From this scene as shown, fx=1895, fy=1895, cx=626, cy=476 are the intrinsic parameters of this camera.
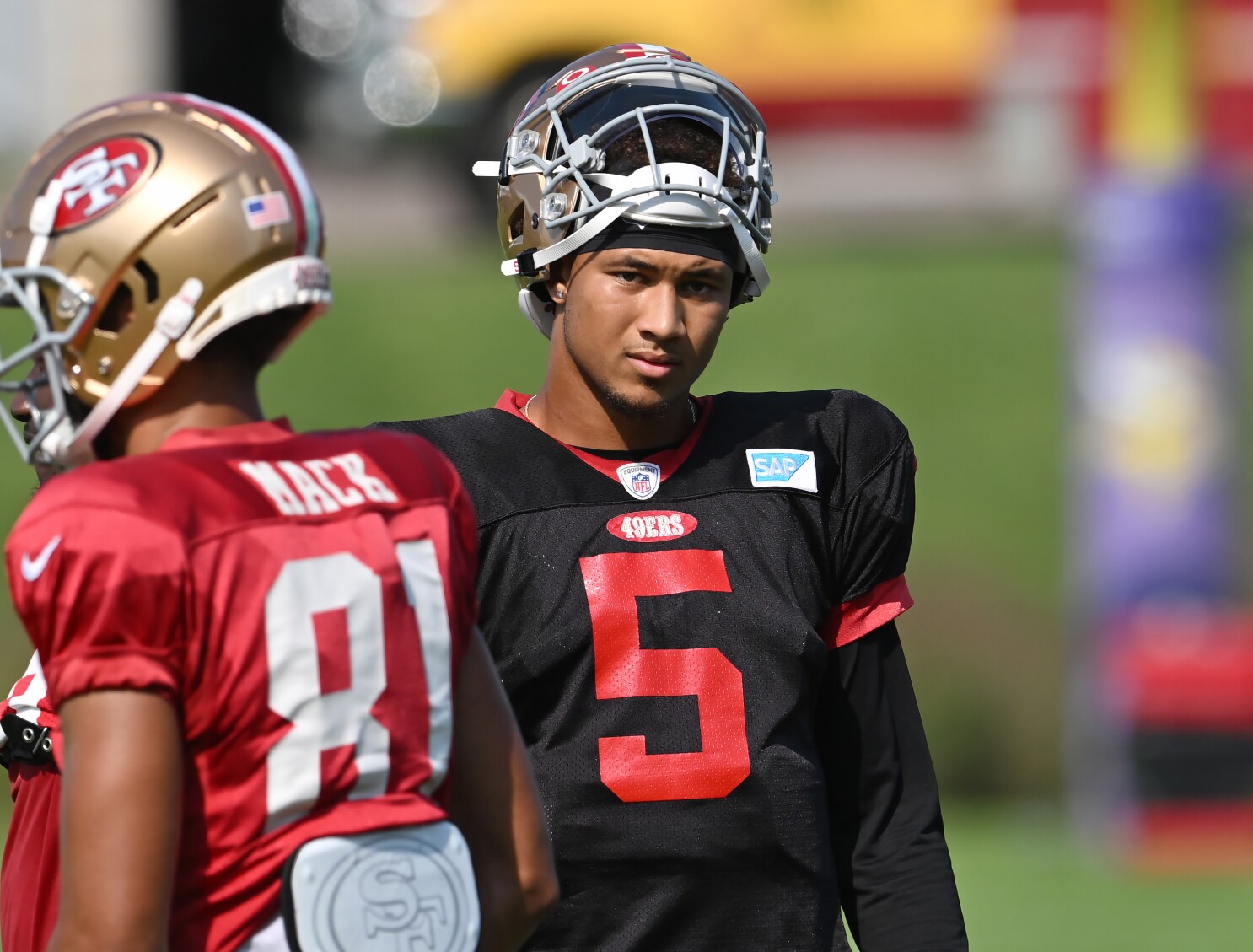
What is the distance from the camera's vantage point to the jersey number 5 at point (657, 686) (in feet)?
7.91

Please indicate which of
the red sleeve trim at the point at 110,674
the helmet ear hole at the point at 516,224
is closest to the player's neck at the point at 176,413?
the red sleeve trim at the point at 110,674

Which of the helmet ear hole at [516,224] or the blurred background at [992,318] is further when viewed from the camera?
the blurred background at [992,318]

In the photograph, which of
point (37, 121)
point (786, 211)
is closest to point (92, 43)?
point (37, 121)

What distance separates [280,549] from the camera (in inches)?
70.1

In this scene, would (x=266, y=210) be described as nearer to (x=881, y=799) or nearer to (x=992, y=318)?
(x=881, y=799)

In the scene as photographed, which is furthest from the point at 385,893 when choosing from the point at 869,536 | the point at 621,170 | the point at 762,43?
the point at 762,43

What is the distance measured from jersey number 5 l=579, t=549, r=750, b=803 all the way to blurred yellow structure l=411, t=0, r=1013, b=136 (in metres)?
9.16

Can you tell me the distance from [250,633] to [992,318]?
898 cm

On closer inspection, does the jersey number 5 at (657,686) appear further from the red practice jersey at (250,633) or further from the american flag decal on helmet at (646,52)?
the american flag decal on helmet at (646,52)

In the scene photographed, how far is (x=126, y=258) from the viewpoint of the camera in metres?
1.83

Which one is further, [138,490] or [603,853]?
[603,853]

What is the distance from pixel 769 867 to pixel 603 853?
8.5 inches

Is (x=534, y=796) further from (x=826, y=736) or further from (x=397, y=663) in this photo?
(x=826, y=736)

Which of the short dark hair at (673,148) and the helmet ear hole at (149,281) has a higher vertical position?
the short dark hair at (673,148)
